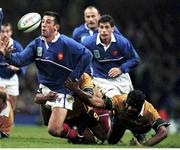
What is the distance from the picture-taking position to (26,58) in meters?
13.3

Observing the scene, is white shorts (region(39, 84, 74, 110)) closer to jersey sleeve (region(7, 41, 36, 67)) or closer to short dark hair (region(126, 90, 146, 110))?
jersey sleeve (region(7, 41, 36, 67))

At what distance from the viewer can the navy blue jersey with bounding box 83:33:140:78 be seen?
48.2 feet

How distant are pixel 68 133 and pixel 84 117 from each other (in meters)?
0.65

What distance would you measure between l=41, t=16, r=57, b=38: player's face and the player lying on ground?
875mm

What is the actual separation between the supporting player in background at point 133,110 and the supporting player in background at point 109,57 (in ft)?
5.35

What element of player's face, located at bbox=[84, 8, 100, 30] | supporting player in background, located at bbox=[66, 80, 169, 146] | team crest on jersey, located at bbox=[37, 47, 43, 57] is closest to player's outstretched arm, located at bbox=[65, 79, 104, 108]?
supporting player in background, located at bbox=[66, 80, 169, 146]

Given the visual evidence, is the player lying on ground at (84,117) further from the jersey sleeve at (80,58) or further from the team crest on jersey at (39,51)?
the team crest on jersey at (39,51)

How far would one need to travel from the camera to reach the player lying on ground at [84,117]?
524 inches

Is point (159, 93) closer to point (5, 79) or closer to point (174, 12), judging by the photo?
point (174, 12)

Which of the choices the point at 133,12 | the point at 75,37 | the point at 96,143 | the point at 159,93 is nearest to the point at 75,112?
the point at 96,143

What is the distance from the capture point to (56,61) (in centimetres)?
1325

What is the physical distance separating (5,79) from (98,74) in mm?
2467

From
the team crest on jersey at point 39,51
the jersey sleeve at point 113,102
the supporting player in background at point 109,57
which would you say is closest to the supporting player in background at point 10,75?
the supporting player in background at point 109,57

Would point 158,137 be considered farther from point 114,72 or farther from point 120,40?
point 120,40
